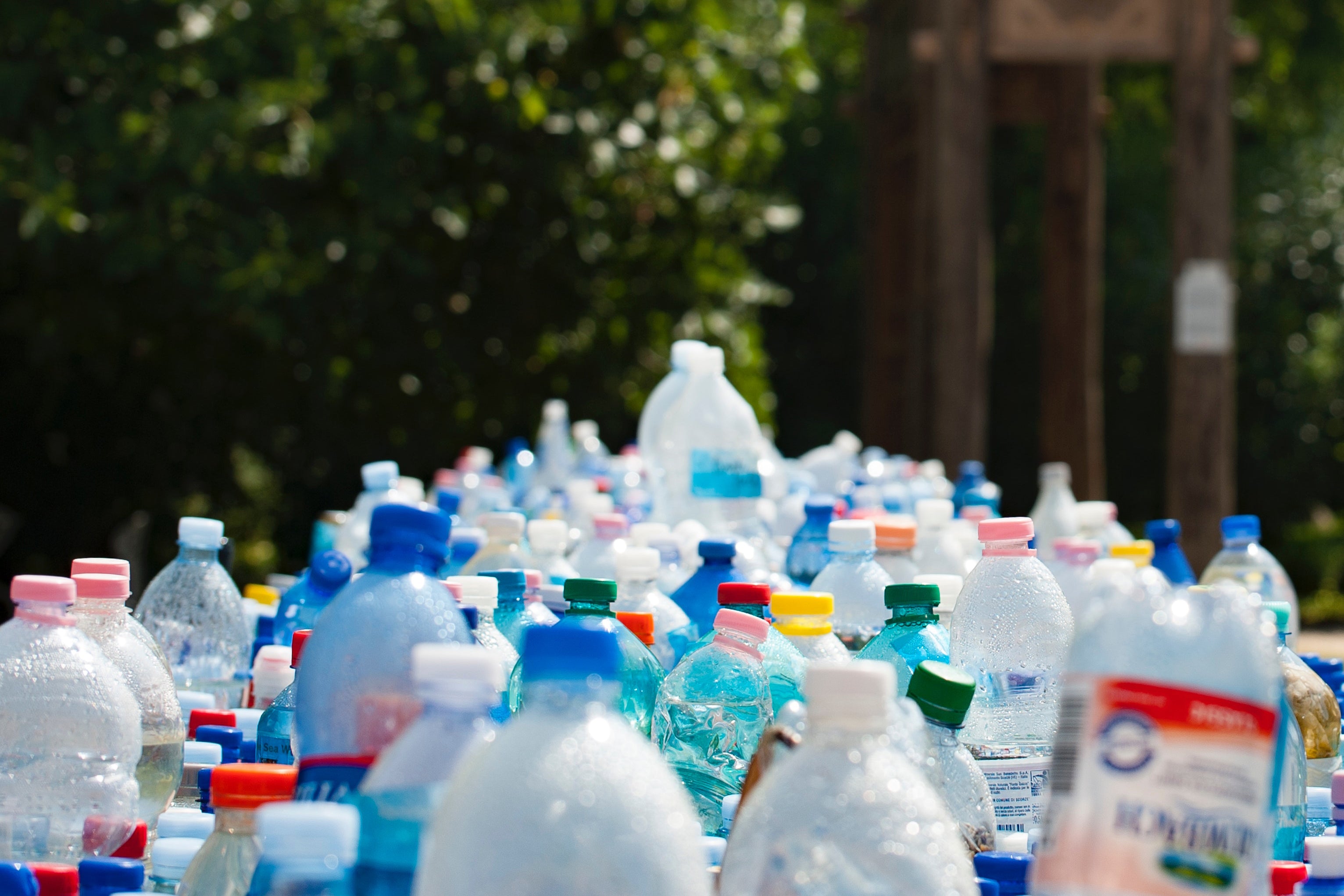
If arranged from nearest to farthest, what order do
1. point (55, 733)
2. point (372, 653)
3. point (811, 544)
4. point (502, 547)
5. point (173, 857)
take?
point (372, 653), point (173, 857), point (55, 733), point (502, 547), point (811, 544)

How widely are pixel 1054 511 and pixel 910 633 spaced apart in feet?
7.97

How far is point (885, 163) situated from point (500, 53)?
3464 mm

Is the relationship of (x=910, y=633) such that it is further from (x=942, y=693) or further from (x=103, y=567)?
(x=103, y=567)

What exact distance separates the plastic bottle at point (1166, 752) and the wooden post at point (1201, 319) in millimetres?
6893

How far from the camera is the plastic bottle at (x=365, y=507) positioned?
12.5 feet

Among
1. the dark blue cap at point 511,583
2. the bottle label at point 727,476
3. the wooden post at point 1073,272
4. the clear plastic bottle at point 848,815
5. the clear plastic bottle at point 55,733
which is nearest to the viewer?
the clear plastic bottle at point 848,815

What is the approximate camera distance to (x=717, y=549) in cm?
272

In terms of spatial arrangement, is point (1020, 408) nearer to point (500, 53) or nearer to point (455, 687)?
point (500, 53)

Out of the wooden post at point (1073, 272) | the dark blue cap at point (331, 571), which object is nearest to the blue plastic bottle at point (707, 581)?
the dark blue cap at point (331, 571)

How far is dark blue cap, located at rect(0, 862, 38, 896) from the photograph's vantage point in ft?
4.86

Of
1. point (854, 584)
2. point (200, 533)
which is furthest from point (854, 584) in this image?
point (200, 533)

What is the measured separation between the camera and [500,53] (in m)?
7.73

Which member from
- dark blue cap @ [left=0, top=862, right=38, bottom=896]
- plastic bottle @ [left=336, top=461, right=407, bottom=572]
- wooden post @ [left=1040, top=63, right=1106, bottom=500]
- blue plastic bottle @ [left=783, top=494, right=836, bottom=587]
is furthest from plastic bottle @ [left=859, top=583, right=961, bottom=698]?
wooden post @ [left=1040, top=63, right=1106, bottom=500]

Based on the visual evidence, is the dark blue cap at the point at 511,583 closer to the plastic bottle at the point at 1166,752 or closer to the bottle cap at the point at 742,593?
the bottle cap at the point at 742,593
